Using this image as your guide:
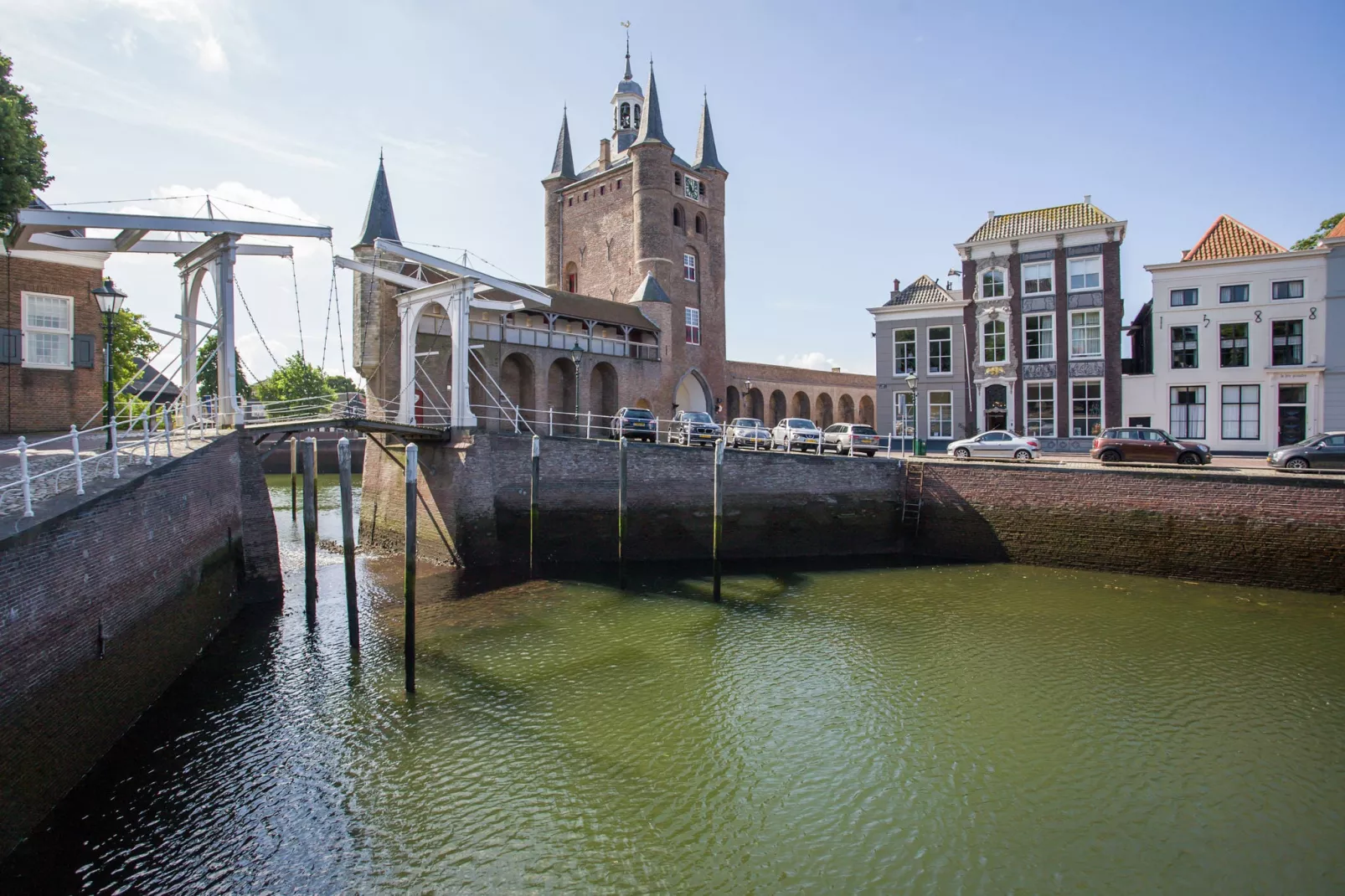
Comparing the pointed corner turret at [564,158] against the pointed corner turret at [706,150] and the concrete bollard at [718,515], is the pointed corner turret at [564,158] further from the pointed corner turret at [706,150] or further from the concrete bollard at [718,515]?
the concrete bollard at [718,515]

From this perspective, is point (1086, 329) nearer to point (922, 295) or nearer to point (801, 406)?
point (922, 295)

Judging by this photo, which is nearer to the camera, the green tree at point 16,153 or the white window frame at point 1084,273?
the green tree at point 16,153

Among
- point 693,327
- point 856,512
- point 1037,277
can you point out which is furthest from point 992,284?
point 693,327

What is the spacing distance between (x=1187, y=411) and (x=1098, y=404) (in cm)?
319

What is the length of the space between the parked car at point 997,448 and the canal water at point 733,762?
Result: 9552 millimetres

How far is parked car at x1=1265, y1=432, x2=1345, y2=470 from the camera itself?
1942 centimetres

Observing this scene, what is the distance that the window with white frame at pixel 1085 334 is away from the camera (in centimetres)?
3011

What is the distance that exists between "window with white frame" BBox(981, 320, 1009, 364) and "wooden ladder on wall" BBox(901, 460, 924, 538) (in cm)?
1140

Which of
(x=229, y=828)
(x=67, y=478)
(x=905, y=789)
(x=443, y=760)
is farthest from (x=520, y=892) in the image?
(x=67, y=478)

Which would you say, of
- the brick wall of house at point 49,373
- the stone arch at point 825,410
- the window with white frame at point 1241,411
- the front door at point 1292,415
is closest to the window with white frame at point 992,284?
the window with white frame at point 1241,411

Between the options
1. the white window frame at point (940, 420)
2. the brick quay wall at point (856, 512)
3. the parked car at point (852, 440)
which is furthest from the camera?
the white window frame at point (940, 420)

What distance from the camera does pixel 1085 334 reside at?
30.3m

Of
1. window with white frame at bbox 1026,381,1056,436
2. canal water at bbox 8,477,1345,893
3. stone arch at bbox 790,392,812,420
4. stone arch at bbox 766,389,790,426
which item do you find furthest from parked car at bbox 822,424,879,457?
stone arch at bbox 790,392,812,420

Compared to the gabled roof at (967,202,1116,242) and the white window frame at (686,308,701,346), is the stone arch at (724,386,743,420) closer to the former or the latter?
the white window frame at (686,308,701,346)
